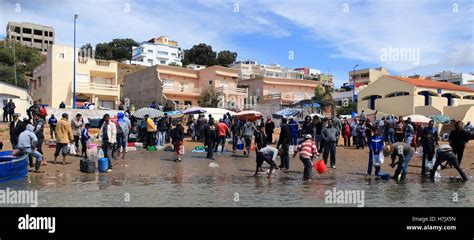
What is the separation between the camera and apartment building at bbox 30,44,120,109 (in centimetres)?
4022

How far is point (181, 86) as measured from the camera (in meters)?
46.8

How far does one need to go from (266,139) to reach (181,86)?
30.5m

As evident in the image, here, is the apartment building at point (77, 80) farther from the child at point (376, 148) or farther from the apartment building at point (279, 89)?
the child at point (376, 148)

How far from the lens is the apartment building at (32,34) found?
341 ft

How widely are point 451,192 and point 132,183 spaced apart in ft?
28.9

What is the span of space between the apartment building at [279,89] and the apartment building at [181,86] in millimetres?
4585

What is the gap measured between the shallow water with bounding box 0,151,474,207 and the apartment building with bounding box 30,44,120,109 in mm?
28460

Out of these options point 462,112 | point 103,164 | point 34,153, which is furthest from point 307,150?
point 462,112

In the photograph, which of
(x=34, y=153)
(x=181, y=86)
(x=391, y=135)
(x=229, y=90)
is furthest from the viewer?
(x=229, y=90)

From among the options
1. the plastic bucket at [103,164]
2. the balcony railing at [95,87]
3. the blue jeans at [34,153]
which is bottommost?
the plastic bucket at [103,164]

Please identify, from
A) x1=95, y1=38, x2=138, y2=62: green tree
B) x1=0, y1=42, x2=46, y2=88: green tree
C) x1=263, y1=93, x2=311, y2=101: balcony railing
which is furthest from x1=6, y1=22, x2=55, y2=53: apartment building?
x1=263, y1=93, x2=311, y2=101: balcony railing

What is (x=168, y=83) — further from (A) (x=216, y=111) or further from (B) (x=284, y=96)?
(A) (x=216, y=111)

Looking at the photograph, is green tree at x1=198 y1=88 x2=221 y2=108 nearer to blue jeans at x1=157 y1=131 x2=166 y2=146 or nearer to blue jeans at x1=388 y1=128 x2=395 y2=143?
blue jeans at x1=157 y1=131 x2=166 y2=146

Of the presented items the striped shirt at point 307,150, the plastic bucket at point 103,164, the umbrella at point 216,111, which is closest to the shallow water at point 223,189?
the plastic bucket at point 103,164
